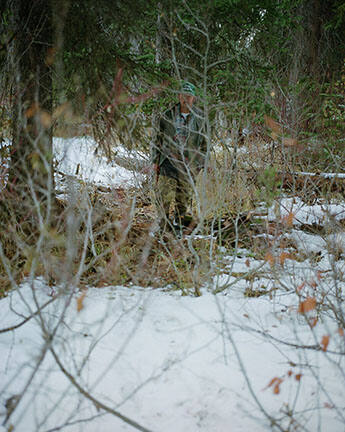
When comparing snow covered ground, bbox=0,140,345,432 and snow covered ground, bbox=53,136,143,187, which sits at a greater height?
snow covered ground, bbox=53,136,143,187

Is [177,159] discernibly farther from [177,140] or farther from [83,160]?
[83,160]

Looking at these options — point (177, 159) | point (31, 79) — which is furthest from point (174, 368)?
point (31, 79)

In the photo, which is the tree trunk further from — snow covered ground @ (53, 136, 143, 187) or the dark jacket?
the dark jacket

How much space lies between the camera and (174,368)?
2371 millimetres

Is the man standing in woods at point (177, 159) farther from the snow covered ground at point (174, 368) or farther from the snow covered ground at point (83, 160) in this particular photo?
the snow covered ground at point (174, 368)

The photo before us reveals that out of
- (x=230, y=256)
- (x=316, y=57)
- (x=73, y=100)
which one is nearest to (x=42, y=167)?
(x=73, y=100)

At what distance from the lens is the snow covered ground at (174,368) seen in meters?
1.95

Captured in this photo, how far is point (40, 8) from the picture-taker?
3891 mm

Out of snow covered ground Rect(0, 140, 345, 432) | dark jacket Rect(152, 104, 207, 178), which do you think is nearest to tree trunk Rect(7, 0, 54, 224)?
snow covered ground Rect(0, 140, 345, 432)

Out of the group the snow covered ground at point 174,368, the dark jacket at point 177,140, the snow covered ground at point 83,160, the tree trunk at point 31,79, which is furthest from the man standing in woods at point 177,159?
the snow covered ground at point 174,368

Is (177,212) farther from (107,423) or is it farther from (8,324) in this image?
(107,423)

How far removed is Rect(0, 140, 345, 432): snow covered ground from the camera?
1947 millimetres

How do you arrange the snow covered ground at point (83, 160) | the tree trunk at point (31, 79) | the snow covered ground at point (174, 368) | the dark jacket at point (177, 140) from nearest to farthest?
the snow covered ground at point (174, 368)
the snow covered ground at point (83, 160)
the tree trunk at point (31, 79)
the dark jacket at point (177, 140)

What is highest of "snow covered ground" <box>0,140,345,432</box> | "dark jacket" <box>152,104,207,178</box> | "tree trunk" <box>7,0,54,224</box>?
"dark jacket" <box>152,104,207,178</box>
